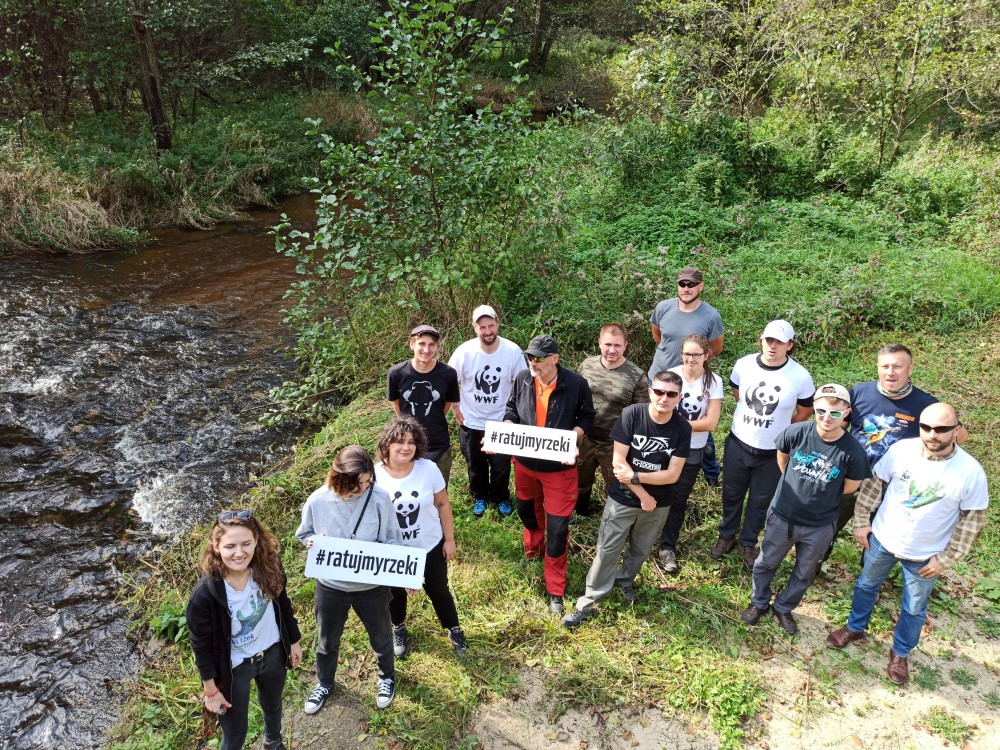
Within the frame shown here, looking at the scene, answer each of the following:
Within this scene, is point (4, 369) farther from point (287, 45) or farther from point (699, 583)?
point (287, 45)

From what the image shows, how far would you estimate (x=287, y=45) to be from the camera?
1720 cm

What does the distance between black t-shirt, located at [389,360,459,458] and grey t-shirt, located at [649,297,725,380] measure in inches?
73.4

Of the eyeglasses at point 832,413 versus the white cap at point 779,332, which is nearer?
the eyeglasses at point 832,413

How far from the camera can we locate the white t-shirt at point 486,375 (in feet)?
17.1

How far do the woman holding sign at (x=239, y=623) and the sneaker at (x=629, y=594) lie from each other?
2471 mm

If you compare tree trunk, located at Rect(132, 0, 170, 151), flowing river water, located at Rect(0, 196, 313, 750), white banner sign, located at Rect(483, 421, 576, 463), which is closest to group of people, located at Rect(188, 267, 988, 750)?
white banner sign, located at Rect(483, 421, 576, 463)

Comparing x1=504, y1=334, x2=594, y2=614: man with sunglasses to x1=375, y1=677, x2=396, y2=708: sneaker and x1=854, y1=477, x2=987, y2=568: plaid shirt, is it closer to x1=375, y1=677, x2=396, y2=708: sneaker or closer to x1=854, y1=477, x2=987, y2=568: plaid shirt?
x1=375, y1=677, x2=396, y2=708: sneaker

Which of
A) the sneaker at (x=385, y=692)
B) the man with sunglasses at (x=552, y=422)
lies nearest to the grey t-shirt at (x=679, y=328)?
the man with sunglasses at (x=552, y=422)

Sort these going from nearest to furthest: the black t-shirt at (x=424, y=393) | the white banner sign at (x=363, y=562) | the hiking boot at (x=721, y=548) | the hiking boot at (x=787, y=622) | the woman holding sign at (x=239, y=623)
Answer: the woman holding sign at (x=239, y=623), the white banner sign at (x=363, y=562), the hiking boot at (x=787, y=622), the black t-shirt at (x=424, y=393), the hiking boot at (x=721, y=548)

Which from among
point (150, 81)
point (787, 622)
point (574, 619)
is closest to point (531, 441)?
point (574, 619)

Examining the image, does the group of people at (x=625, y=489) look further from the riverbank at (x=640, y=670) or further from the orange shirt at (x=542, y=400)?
the riverbank at (x=640, y=670)

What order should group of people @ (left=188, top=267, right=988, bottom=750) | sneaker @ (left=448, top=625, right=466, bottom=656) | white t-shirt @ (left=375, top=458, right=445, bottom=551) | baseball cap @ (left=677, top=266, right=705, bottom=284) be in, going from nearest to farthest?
1. group of people @ (left=188, top=267, right=988, bottom=750)
2. white t-shirt @ (left=375, top=458, right=445, bottom=551)
3. sneaker @ (left=448, top=625, right=466, bottom=656)
4. baseball cap @ (left=677, top=266, right=705, bottom=284)

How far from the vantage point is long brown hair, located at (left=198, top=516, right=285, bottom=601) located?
3.13 metres

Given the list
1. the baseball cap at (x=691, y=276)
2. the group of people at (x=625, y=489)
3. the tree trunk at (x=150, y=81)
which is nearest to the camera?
the group of people at (x=625, y=489)
